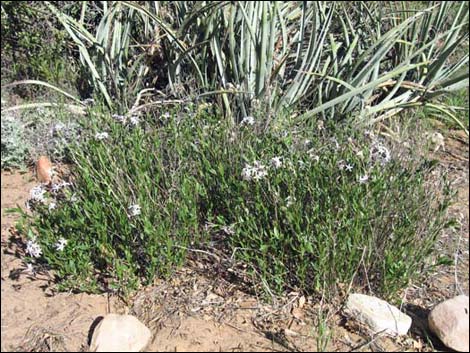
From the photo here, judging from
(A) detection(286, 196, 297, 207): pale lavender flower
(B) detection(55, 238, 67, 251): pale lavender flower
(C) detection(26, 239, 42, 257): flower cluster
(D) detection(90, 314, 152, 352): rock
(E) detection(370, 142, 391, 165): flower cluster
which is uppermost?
(E) detection(370, 142, 391, 165): flower cluster

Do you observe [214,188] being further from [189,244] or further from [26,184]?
[26,184]

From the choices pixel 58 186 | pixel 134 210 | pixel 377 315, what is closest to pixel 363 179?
pixel 377 315

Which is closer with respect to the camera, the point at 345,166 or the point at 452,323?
the point at 452,323

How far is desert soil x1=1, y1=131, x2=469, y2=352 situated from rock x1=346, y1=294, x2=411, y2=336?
42mm

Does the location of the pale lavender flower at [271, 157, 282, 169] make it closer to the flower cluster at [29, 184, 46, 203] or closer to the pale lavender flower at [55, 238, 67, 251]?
the pale lavender flower at [55, 238, 67, 251]

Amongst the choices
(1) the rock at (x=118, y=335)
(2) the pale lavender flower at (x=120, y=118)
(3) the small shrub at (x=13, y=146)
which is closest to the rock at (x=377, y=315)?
(1) the rock at (x=118, y=335)

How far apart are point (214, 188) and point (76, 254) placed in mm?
754

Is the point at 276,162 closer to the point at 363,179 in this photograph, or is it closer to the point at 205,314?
the point at 363,179

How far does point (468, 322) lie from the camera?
2322mm

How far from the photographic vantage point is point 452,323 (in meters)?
2.34

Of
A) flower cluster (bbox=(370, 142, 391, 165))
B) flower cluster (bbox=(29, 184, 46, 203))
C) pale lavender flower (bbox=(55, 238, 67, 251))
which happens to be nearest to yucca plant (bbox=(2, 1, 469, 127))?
flower cluster (bbox=(370, 142, 391, 165))

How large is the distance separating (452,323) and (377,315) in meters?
0.29

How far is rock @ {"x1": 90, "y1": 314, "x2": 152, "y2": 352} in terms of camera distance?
7.71 feet

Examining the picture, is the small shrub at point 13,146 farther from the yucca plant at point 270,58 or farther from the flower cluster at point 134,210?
the flower cluster at point 134,210
